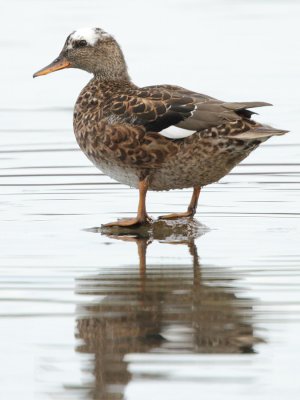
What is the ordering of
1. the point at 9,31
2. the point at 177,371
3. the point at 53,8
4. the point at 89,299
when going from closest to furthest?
the point at 177,371 → the point at 89,299 → the point at 9,31 → the point at 53,8

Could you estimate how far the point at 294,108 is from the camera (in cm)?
1546

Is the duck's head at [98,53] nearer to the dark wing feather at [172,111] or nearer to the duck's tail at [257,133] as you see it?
the dark wing feather at [172,111]

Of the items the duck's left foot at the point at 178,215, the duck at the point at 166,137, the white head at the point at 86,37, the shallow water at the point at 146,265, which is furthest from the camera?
the white head at the point at 86,37

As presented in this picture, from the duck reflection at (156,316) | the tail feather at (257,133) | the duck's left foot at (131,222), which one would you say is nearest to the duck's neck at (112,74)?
the duck's left foot at (131,222)

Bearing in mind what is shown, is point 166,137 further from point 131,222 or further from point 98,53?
point 98,53

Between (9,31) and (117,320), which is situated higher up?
(9,31)

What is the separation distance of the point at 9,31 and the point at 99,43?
8119 millimetres

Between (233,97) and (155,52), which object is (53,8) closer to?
(155,52)

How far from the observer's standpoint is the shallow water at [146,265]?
6922mm

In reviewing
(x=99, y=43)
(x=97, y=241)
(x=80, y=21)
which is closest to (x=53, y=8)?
(x=80, y=21)

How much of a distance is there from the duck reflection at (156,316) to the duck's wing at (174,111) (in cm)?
131

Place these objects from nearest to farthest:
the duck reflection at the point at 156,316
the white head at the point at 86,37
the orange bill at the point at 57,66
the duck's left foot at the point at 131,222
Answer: the duck reflection at the point at 156,316 < the duck's left foot at the point at 131,222 < the white head at the point at 86,37 < the orange bill at the point at 57,66

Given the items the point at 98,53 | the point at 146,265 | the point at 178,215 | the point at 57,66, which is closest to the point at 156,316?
the point at 146,265

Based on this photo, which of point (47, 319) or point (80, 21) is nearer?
point (47, 319)
